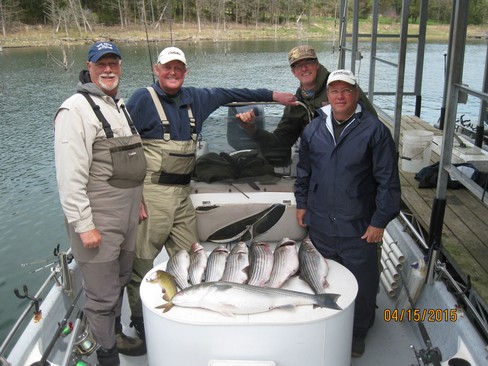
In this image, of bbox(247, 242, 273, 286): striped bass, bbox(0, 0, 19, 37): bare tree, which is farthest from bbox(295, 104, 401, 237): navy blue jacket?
bbox(0, 0, 19, 37): bare tree

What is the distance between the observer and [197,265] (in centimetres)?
307

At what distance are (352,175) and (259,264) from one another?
818 mm

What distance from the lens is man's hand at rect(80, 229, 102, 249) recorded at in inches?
109

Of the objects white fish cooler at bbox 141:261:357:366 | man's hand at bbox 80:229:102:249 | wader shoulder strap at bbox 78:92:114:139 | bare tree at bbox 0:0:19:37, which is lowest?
white fish cooler at bbox 141:261:357:366

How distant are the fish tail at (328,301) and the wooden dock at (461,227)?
4.60 feet

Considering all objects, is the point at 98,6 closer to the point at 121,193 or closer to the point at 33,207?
the point at 33,207

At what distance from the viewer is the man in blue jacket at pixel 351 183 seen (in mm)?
2979

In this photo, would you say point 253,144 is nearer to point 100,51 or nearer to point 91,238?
point 100,51

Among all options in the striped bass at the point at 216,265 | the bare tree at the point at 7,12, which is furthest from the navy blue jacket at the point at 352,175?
the bare tree at the point at 7,12

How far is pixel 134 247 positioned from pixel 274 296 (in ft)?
3.60

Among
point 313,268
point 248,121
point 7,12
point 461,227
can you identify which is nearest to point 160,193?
point 248,121

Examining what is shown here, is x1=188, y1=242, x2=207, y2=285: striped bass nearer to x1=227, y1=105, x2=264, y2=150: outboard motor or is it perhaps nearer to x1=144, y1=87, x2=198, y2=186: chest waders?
x1=144, y1=87, x2=198, y2=186: chest waders
